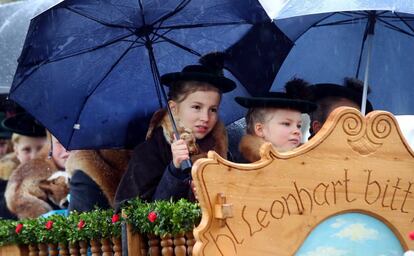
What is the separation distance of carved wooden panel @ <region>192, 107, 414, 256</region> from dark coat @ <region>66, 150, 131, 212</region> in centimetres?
205

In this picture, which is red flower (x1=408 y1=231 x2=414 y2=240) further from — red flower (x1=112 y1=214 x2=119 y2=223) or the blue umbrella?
the blue umbrella

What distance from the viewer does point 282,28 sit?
22.3 ft

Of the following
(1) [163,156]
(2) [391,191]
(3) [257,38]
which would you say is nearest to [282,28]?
(3) [257,38]

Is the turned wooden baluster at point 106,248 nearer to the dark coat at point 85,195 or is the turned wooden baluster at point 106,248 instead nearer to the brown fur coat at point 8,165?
the dark coat at point 85,195

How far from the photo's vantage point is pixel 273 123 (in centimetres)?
605

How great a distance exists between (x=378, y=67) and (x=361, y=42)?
0.69 ft

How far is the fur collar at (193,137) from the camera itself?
6.05 meters

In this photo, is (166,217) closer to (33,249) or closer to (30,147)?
(33,249)

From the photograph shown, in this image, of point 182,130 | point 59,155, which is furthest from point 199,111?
point 59,155

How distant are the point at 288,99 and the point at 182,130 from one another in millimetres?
631

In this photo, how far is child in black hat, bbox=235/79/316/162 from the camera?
6.00 meters

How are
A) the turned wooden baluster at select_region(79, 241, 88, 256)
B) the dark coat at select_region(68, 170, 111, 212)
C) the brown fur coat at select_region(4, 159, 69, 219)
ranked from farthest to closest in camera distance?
the brown fur coat at select_region(4, 159, 69, 219), the dark coat at select_region(68, 170, 111, 212), the turned wooden baluster at select_region(79, 241, 88, 256)

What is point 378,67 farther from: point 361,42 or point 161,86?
point 161,86

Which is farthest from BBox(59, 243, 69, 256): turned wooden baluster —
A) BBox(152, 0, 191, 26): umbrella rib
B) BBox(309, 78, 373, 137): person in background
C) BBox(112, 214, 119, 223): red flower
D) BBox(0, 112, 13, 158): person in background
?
BBox(0, 112, 13, 158): person in background
